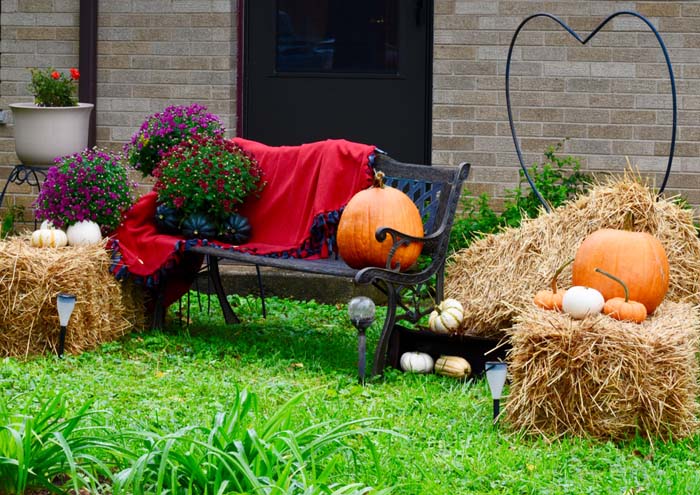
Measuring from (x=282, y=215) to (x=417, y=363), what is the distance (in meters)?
1.38

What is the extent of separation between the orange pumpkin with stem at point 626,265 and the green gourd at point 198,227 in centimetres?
222

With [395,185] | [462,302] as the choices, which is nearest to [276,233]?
[395,185]

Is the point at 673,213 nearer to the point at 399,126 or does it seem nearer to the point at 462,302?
the point at 462,302

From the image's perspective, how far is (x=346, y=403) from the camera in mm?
5309

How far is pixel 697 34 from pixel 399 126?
2.18 metres

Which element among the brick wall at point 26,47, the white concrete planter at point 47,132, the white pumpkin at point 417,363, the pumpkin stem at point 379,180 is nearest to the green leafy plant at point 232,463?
the white pumpkin at point 417,363

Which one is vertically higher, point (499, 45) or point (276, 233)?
point (499, 45)

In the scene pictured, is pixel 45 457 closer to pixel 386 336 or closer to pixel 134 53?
pixel 386 336

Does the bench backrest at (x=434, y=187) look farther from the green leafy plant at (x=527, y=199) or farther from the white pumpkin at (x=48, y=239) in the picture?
the white pumpkin at (x=48, y=239)

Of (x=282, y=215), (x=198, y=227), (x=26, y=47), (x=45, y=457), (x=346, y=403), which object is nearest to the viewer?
(x=45, y=457)

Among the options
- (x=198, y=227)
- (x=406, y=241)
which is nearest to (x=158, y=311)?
(x=198, y=227)

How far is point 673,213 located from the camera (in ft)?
19.4

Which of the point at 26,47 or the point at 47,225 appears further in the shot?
the point at 26,47

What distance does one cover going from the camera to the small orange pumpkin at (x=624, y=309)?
4938 mm
